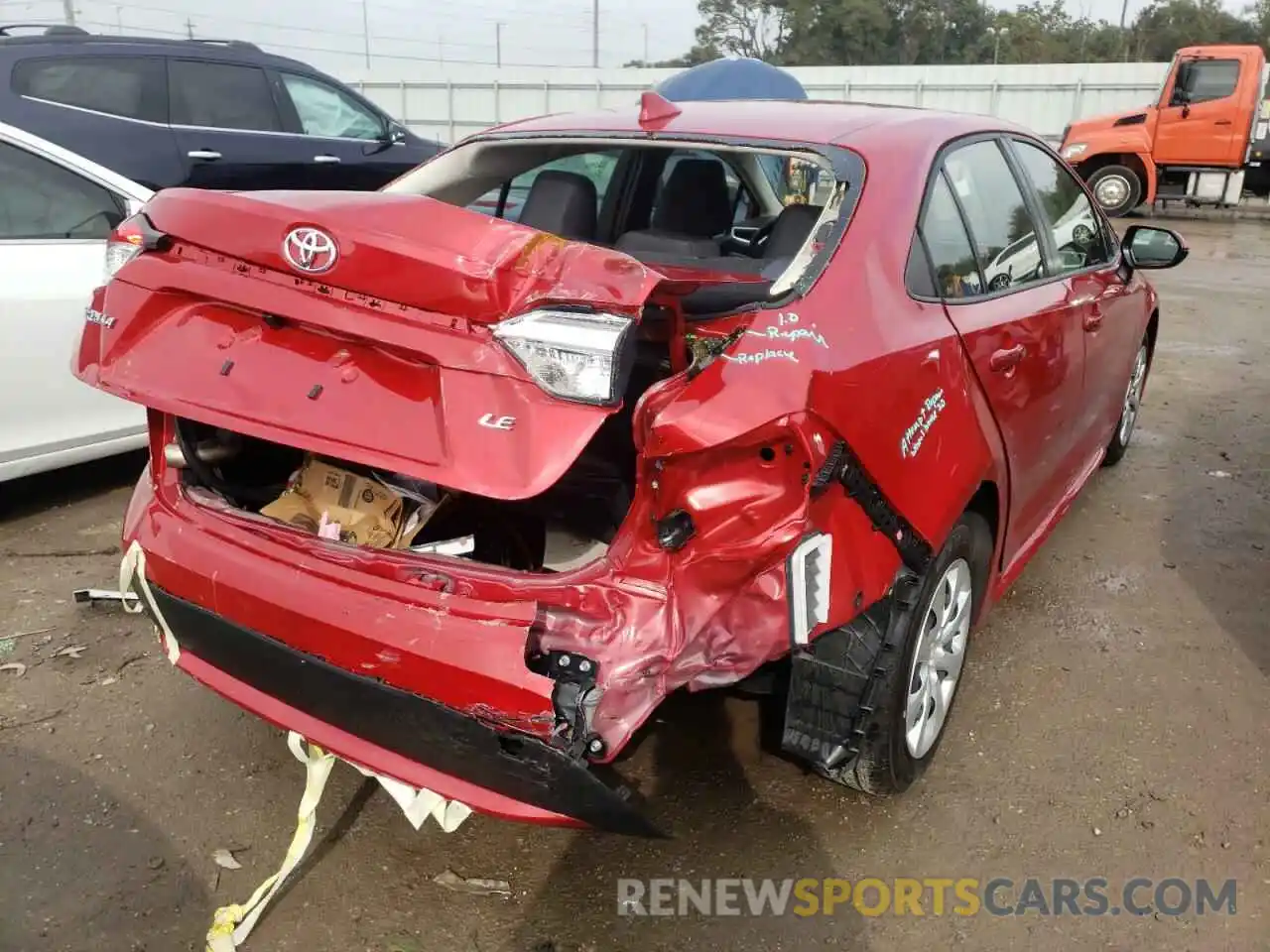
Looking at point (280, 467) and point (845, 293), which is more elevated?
point (845, 293)

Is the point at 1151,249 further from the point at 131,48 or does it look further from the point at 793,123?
the point at 131,48

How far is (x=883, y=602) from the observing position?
2.25 metres

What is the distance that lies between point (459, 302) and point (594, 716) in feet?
2.60

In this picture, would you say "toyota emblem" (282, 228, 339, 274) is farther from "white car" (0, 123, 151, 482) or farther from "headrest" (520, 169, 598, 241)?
"white car" (0, 123, 151, 482)

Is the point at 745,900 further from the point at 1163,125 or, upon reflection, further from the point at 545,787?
the point at 1163,125

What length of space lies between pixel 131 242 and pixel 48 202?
7.56ft

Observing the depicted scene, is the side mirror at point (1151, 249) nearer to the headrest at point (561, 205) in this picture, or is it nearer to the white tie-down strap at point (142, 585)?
the headrest at point (561, 205)

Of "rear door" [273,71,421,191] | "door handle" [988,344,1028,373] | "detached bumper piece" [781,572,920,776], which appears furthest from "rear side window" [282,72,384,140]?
"detached bumper piece" [781,572,920,776]

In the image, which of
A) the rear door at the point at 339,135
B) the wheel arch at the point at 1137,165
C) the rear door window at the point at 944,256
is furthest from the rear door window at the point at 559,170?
the wheel arch at the point at 1137,165

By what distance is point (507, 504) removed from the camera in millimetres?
2461

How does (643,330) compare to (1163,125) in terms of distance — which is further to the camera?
(1163,125)

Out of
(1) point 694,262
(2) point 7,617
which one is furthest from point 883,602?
(2) point 7,617

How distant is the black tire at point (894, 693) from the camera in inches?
88.0

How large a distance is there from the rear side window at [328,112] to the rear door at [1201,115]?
1285cm
